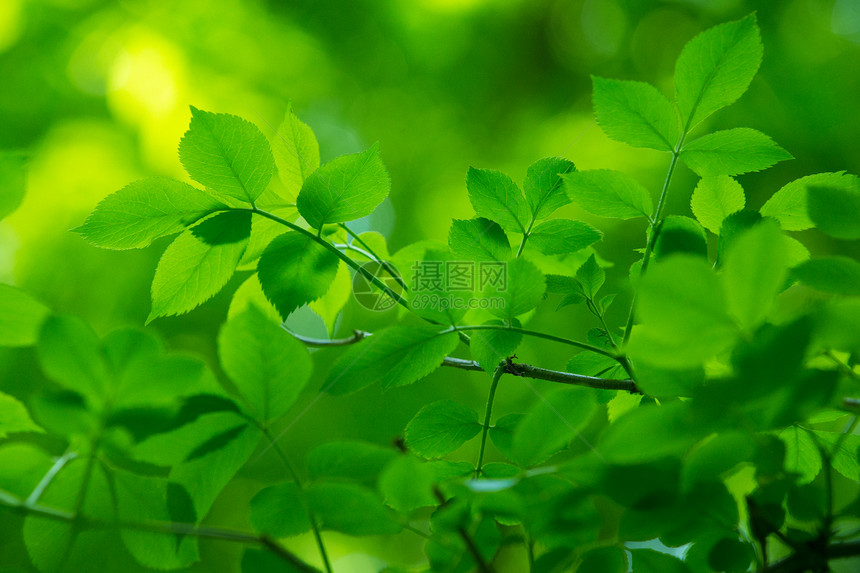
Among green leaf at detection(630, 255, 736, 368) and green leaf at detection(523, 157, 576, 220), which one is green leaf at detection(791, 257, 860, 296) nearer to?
green leaf at detection(630, 255, 736, 368)

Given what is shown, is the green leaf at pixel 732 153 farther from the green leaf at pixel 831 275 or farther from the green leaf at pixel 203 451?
the green leaf at pixel 203 451

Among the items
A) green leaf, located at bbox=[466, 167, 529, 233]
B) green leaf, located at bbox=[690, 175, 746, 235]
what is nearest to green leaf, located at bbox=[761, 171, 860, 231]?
green leaf, located at bbox=[690, 175, 746, 235]

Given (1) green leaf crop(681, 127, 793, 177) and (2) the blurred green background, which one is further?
(2) the blurred green background

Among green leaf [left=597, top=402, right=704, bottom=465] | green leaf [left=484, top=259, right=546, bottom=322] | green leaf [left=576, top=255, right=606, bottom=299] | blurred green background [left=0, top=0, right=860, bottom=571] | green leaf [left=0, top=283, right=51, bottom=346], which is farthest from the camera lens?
blurred green background [left=0, top=0, right=860, bottom=571]

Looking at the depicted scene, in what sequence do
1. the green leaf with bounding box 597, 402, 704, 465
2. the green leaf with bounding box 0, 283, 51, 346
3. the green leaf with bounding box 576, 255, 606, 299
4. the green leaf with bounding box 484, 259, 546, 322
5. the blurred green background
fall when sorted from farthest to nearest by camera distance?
the blurred green background < the green leaf with bounding box 576, 255, 606, 299 < the green leaf with bounding box 484, 259, 546, 322 < the green leaf with bounding box 0, 283, 51, 346 < the green leaf with bounding box 597, 402, 704, 465

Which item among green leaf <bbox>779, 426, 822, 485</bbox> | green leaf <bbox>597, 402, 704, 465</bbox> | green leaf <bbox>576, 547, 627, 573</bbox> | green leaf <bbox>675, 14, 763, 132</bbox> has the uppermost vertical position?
green leaf <bbox>675, 14, 763, 132</bbox>

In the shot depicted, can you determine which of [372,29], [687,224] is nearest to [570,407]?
[687,224]
